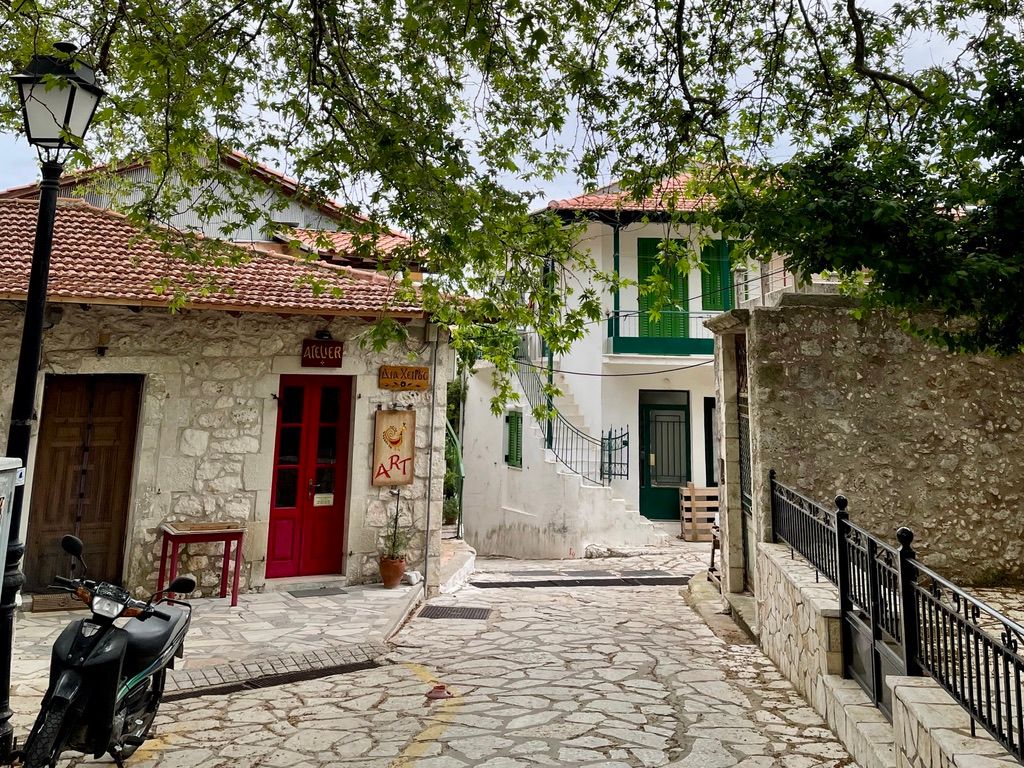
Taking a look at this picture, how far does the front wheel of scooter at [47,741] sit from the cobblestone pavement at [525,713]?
656mm

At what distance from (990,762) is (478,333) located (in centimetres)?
568

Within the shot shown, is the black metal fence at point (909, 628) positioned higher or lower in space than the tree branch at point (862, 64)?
lower

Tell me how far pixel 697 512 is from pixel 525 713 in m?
10.2

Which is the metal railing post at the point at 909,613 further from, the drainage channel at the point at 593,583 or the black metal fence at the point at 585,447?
the black metal fence at the point at 585,447

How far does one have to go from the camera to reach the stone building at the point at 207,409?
21.2 ft

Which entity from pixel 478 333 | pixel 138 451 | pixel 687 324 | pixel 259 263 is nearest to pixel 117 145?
pixel 259 263

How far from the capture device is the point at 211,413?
23.0 feet

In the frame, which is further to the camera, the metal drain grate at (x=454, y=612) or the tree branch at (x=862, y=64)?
the metal drain grate at (x=454, y=612)

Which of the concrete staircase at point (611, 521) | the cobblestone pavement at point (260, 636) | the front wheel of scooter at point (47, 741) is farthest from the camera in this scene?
the concrete staircase at point (611, 521)

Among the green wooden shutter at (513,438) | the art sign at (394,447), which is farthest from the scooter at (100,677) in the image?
the green wooden shutter at (513,438)

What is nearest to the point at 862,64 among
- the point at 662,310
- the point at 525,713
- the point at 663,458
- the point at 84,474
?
the point at 525,713

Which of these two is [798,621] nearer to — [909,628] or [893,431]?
[909,628]

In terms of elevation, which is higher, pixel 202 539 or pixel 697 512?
pixel 202 539

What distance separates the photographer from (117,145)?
21.2 ft
